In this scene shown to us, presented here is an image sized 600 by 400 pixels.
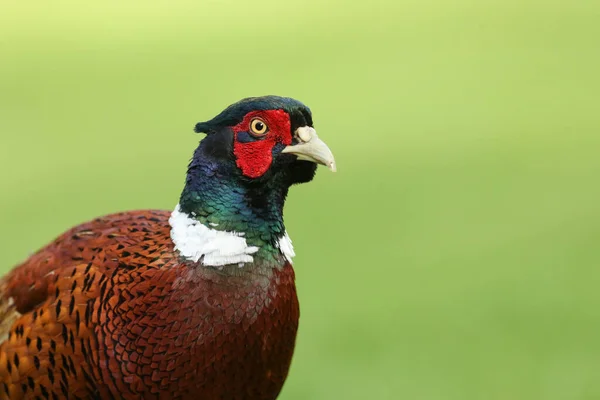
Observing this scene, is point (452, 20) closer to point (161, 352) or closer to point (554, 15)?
point (554, 15)

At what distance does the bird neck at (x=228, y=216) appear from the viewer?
264cm

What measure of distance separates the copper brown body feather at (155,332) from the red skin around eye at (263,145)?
314 mm

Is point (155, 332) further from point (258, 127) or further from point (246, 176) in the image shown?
point (258, 127)

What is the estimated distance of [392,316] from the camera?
557 centimetres

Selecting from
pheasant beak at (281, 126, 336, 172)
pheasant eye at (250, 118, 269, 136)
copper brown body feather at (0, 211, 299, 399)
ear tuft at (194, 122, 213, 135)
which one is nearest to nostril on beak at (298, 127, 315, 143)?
pheasant beak at (281, 126, 336, 172)

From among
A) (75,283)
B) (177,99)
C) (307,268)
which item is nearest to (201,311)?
(75,283)

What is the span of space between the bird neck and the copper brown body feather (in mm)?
55

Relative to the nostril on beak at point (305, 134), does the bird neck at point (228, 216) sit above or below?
below

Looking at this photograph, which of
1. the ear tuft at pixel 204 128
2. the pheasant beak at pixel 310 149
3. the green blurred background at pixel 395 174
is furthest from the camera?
the green blurred background at pixel 395 174

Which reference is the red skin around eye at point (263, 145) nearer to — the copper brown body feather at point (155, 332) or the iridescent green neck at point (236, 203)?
the iridescent green neck at point (236, 203)

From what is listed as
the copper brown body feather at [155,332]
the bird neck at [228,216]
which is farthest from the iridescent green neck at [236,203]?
the copper brown body feather at [155,332]

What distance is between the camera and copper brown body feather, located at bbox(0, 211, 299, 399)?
265 centimetres

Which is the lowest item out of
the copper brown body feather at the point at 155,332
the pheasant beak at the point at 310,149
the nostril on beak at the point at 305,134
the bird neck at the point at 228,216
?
the copper brown body feather at the point at 155,332

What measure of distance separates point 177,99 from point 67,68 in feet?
6.40
